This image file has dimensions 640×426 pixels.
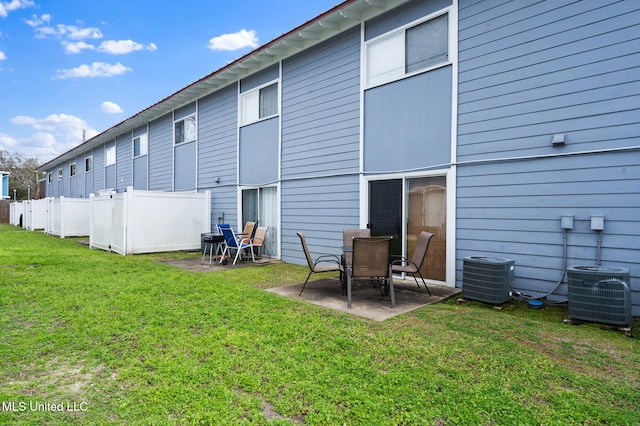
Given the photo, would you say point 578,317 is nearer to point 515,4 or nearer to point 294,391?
point 294,391

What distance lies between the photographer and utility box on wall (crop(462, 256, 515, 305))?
4.52m

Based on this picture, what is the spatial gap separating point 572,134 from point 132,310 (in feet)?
19.3

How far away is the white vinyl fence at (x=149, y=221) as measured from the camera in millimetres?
9703

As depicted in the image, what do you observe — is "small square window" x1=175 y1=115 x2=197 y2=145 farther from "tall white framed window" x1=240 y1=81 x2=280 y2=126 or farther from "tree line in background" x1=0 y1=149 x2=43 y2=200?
"tree line in background" x1=0 y1=149 x2=43 y2=200

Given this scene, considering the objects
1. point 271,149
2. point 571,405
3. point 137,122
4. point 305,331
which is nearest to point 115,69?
point 137,122

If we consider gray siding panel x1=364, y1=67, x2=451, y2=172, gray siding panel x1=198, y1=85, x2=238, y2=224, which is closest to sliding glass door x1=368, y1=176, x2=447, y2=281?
gray siding panel x1=364, y1=67, x2=451, y2=172

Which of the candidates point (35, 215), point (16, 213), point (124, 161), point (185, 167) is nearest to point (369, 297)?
point (185, 167)

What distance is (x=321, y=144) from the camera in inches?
305

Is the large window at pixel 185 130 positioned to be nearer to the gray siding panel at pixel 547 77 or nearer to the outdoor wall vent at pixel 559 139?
the gray siding panel at pixel 547 77

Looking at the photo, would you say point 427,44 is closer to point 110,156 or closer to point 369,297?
point 369,297

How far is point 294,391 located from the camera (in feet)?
7.82

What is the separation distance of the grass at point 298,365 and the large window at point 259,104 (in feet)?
19.2

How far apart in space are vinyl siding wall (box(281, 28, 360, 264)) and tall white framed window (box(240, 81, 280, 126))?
490mm

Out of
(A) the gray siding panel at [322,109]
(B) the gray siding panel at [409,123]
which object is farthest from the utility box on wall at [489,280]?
(A) the gray siding panel at [322,109]
